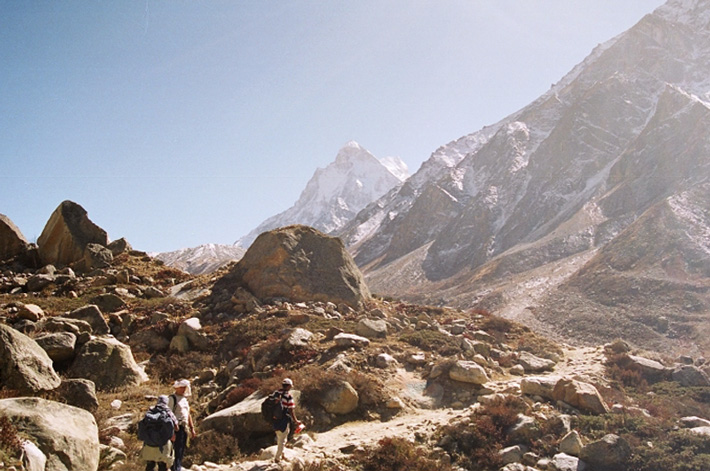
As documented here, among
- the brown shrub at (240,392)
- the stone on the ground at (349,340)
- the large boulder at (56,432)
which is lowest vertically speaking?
the stone on the ground at (349,340)

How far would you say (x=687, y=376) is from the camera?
53.5 ft

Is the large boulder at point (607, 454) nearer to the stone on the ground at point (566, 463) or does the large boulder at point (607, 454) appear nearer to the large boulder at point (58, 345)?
the stone on the ground at point (566, 463)

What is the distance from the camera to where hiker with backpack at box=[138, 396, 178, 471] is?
7.40 meters

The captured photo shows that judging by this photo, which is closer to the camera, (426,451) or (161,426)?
(161,426)

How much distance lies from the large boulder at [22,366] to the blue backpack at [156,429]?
12.9 feet

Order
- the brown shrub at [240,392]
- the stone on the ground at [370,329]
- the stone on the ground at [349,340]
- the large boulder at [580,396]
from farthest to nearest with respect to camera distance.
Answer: the stone on the ground at [370,329]
the stone on the ground at [349,340]
the large boulder at [580,396]
the brown shrub at [240,392]

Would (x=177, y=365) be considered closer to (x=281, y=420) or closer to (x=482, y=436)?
(x=281, y=420)

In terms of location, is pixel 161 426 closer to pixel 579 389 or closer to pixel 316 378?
pixel 316 378

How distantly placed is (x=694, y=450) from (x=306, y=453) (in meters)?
8.98

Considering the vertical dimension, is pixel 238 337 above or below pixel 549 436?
above

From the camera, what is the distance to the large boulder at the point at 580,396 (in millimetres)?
12119

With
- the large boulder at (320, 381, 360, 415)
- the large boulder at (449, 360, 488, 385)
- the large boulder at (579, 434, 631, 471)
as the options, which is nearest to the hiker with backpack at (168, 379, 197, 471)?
the large boulder at (320, 381, 360, 415)

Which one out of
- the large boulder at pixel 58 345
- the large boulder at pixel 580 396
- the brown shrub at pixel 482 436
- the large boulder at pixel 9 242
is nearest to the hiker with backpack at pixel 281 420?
the brown shrub at pixel 482 436

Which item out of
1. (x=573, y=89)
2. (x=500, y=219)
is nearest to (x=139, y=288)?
(x=500, y=219)
